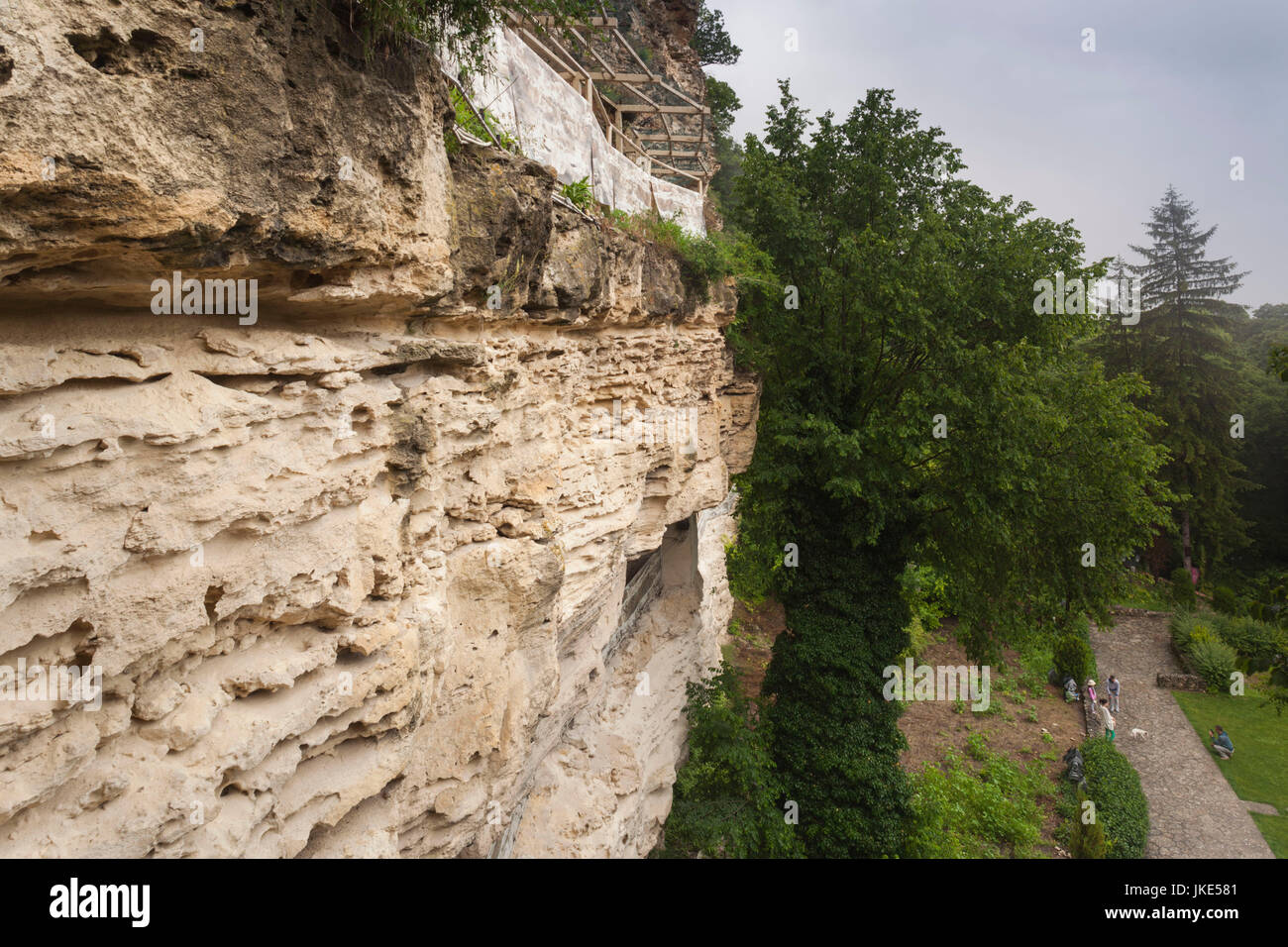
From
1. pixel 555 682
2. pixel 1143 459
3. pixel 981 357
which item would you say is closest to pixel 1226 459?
pixel 1143 459

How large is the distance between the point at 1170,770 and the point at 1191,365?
52.7 feet

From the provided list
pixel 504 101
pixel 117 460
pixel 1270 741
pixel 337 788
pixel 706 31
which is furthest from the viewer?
pixel 706 31

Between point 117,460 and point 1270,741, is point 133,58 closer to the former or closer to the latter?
point 117,460

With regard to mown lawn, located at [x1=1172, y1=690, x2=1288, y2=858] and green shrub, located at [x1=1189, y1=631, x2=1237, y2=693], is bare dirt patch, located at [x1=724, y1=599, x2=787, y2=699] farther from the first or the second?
green shrub, located at [x1=1189, y1=631, x2=1237, y2=693]

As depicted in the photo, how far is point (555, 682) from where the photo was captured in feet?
22.2

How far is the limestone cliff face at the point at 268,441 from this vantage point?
9.02 ft

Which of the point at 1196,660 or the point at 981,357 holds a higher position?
the point at 981,357

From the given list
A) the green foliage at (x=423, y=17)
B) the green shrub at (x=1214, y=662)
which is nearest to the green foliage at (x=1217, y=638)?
the green shrub at (x=1214, y=662)

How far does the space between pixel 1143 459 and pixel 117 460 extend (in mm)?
13680

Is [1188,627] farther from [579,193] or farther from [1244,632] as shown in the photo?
[579,193]
